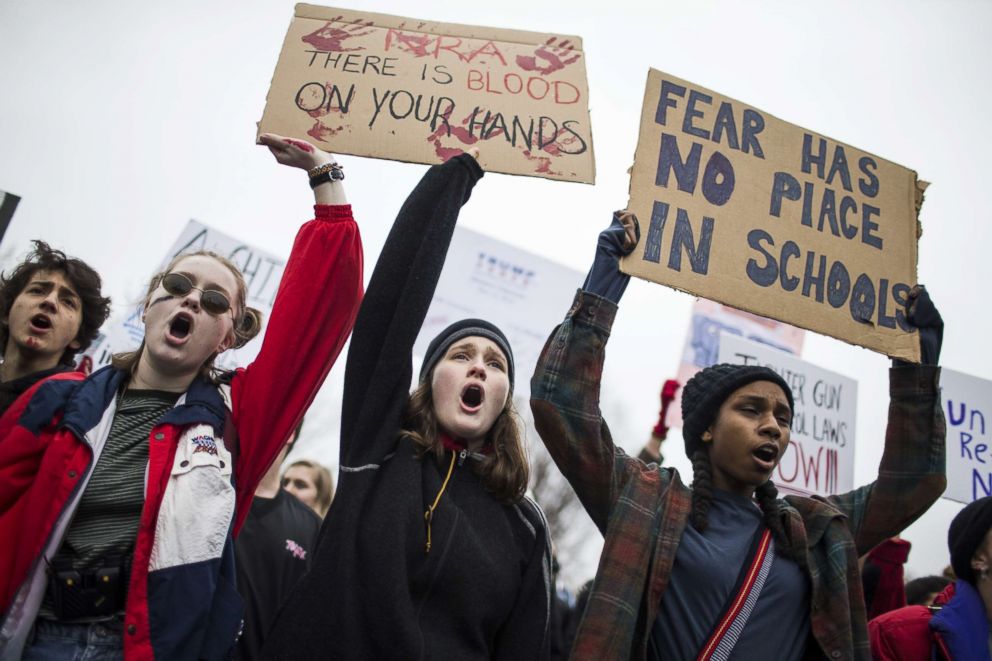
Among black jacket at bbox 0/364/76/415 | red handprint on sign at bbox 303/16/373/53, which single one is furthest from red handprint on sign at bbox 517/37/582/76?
black jacket at bbox 0/364/76/415

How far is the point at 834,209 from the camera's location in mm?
2971

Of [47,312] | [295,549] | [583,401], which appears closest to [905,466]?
[583,401]

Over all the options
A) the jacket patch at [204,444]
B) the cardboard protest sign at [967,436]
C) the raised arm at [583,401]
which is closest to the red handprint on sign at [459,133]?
the raised arm at [583,401]

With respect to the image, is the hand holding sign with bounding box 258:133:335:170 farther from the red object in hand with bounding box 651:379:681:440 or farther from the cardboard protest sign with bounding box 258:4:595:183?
the red object in hand with bounding box 651:379:681:440

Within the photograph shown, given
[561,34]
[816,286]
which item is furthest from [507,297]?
[816,286]

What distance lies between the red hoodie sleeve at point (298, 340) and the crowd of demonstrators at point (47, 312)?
104cm

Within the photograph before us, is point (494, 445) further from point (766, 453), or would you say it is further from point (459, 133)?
point (459, 133)

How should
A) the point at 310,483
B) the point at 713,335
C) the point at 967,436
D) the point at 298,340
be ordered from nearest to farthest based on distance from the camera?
the point at 298,340, the point at 967,436, the point at 310,483, the point at 713,335

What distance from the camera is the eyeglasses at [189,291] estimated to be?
2268 millimetres

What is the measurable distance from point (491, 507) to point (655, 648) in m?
0.58

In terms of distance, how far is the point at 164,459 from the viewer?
1999 mm

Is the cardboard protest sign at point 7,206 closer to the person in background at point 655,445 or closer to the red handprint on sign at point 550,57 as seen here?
the red handprint on sign at point 550,57

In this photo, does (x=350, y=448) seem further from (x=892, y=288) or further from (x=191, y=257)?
(x=892, y=288)

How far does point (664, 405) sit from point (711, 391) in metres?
1.53
